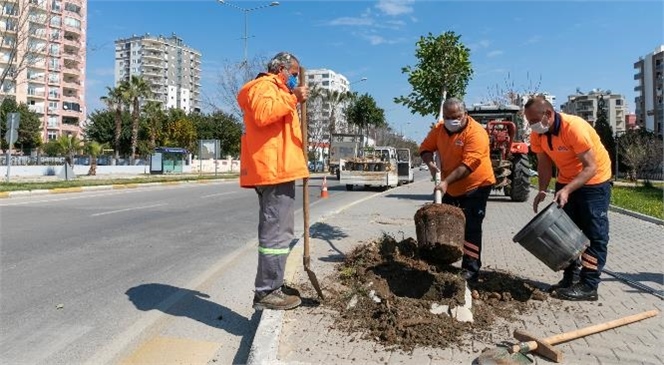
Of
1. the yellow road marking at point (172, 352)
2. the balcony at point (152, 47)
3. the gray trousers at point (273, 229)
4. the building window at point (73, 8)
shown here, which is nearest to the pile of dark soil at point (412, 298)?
the gray trousers at point (273, 229)

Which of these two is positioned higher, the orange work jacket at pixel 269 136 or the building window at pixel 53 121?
the building window at pixel 53 121

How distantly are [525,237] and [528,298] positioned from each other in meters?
0.54

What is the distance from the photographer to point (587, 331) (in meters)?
3.73

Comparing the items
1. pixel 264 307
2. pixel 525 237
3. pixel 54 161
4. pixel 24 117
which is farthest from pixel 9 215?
pixel 24 117

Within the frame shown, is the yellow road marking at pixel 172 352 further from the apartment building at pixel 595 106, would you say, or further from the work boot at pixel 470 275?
the apartment building at pixel 595 106

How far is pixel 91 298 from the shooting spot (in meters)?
5.05

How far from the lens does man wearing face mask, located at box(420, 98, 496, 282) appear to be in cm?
497

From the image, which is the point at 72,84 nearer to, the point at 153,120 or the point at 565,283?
the point at 153,120

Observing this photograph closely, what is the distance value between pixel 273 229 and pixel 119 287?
2298 mm

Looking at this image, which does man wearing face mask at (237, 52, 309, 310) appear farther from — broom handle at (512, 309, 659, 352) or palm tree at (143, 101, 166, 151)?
palm tree at (143, 101, 166, 151)

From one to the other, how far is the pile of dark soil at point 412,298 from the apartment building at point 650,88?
10811 cm

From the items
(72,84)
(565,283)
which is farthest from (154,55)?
(565,283)

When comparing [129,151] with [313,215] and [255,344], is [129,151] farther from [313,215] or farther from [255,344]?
[255,344]

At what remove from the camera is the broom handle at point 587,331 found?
3.34 metres
